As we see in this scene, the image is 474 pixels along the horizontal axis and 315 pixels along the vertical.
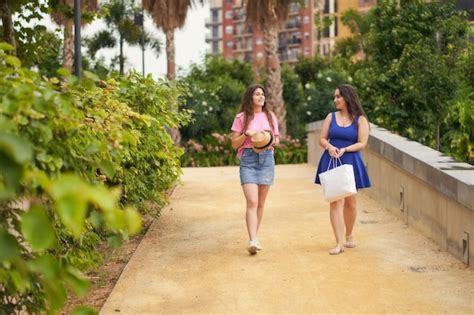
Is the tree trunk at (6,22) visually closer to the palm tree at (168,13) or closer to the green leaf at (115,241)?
the green leaf at (115,241)

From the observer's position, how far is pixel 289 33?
113000 mm

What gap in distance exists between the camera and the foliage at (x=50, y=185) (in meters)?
2.28

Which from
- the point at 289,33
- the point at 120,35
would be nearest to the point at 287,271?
the point at 120,35

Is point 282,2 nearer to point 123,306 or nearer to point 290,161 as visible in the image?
point 290,161

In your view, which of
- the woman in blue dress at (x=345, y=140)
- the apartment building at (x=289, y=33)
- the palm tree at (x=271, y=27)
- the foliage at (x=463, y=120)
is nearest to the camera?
the woman in blue dress at (x=345, y=140)

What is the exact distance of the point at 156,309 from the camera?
6.75 metres

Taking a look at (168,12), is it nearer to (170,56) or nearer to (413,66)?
(170,56)

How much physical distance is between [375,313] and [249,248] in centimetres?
248

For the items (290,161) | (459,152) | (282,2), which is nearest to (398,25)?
(459,152)

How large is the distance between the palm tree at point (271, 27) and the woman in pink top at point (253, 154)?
21.0 m

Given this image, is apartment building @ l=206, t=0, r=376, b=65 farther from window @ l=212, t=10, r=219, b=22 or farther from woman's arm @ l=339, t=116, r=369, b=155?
woman's arm @ l=339, t=116, r=369, b=155

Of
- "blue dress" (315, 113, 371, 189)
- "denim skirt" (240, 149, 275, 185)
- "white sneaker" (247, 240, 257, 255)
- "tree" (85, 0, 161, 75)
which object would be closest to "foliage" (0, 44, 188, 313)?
"denim skirt" (240, 149, 275, 185)

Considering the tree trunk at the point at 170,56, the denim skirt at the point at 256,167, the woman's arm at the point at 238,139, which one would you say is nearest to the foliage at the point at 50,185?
the woman's arm at the point at 238,139

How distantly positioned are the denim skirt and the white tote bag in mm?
581
